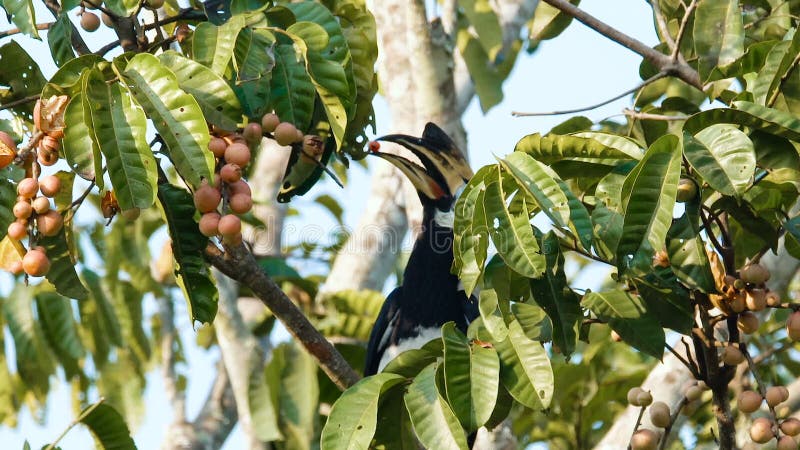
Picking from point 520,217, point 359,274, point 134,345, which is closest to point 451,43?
point 359,274

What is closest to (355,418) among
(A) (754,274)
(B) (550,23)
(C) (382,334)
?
(A) (754,274)

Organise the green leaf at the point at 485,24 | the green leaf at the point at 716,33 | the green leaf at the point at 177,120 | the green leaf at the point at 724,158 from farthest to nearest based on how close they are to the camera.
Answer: the green leaf at the point at 485,24 < the green leaf at the point at 716,33 < the green leaf at the point at 724,158 < the green leaf at the point at 177,120

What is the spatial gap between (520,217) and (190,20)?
0.80 metres

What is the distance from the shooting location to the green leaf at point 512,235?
4.66 feet

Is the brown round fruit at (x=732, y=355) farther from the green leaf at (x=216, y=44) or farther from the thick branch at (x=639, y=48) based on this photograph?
the green leaf at (x=216, y=44)

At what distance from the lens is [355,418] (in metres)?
1.64

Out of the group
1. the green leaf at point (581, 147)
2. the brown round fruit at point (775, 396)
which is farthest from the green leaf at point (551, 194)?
the brown round fruit at point (775, 396)

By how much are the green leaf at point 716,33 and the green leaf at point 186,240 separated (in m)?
1.01

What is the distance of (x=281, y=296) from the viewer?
2.03m

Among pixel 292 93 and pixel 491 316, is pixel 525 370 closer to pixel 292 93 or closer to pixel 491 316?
pixel 491 316

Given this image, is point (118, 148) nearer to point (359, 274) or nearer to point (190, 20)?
point (190, 20)

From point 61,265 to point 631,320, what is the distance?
91 cm

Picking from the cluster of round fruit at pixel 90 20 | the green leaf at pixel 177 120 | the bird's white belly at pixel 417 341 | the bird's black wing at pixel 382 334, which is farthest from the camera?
the bird's black wing at pixel 382 334

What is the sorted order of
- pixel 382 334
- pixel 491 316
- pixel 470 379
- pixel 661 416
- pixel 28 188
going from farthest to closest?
pixel 382 334
pixel 661 416
pixel 491 316
pixel 470 379
pixel 28 188
